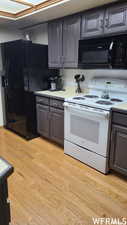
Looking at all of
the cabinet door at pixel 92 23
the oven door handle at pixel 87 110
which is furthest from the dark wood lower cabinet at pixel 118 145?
the cabinet door at pixel 92 23

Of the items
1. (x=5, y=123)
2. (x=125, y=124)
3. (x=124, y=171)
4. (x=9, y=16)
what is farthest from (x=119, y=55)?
(x=5, y=123)

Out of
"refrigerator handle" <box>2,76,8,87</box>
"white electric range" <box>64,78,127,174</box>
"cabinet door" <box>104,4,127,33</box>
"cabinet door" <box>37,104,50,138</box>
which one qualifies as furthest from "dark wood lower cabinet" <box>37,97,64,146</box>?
"cabinet door" <box>104,4,127,33</box>

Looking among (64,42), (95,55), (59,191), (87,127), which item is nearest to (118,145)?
(87,127)

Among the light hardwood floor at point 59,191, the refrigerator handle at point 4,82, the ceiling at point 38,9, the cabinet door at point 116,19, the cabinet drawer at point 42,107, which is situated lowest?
the light hardwood floor at point 59,191

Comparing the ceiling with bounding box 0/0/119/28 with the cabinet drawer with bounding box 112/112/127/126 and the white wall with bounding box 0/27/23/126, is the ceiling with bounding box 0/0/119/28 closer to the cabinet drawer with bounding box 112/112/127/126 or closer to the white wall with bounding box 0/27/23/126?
the white wall with bounding box 0/27/23/126

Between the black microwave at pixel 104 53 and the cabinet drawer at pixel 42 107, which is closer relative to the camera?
the black microwave at pixel 104 53

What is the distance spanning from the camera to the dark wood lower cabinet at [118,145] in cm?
200

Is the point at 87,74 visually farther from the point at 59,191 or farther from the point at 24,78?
the point at 59,191

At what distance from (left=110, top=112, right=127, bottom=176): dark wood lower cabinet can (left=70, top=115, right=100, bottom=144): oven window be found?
0.23 m

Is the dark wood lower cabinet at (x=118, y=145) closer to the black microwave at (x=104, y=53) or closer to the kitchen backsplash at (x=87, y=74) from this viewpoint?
the black microwave at (x=104, y=53)

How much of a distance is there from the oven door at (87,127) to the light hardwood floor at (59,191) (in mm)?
343

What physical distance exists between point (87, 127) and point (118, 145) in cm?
47

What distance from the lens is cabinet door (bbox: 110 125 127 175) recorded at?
200 cm

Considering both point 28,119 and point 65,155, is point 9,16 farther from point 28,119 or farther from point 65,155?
point 65,155
